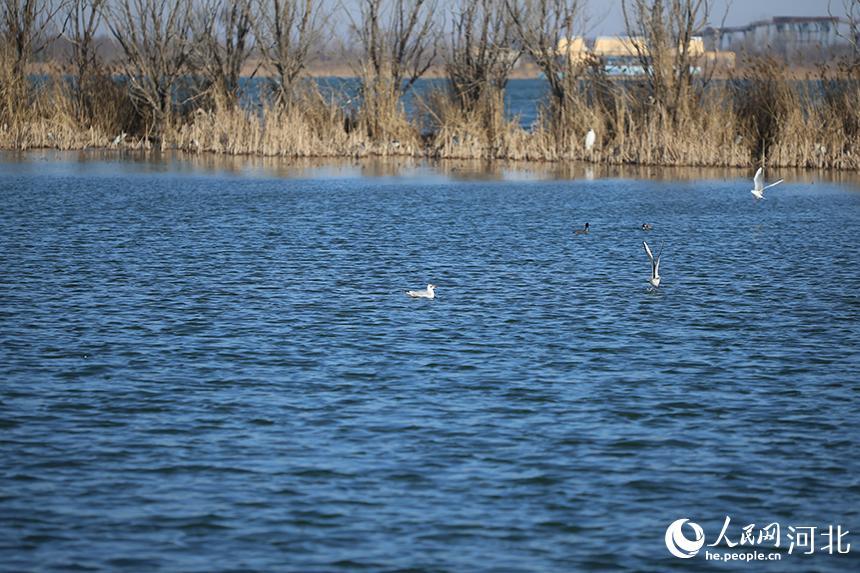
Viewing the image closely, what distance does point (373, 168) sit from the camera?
97.3 ft

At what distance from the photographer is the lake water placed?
677 cm

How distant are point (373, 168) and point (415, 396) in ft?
67.7

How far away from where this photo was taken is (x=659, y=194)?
2473cm

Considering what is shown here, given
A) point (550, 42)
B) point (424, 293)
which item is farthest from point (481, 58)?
point (424, 293)

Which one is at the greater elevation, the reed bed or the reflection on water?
the reed bed

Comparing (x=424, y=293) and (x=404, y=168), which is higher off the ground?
(x=404, y=168)

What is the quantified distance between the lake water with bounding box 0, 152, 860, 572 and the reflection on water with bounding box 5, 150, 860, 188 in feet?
28.9

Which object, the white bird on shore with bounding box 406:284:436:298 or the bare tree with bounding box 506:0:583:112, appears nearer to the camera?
the white bird on shore with bounding box 406:284:436:298

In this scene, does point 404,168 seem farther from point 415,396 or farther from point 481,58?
point 415,396

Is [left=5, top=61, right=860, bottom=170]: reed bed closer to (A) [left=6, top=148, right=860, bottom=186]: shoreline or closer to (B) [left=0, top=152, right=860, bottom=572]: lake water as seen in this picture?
(A) [left=6, top=148, right=860, bottom=186]: shoreline

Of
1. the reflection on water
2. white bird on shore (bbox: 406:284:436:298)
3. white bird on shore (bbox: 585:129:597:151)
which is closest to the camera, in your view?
white bird on shore (bbox: 406:284:436:298)

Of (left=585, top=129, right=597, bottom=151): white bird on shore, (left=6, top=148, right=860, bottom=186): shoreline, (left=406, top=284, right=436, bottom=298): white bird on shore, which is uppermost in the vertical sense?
(left=585, top=129, right=597, bottom=151): white bird on shore

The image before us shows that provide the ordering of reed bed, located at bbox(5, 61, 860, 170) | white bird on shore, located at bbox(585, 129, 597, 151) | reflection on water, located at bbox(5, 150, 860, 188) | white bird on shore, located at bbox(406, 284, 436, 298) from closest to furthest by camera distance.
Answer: white bird on shore, located at bbox(406, 284, 436, 298), reflection on water, located at bbox(5, 150, 860, 188), reed bed, located at bbox(5, 61, 860, 170), white bird on shore, located at bbox(585, 129, 597, 151)

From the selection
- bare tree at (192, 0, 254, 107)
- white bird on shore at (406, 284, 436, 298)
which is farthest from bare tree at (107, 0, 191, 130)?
white bird on shore at (406, 284, 436, 298)
